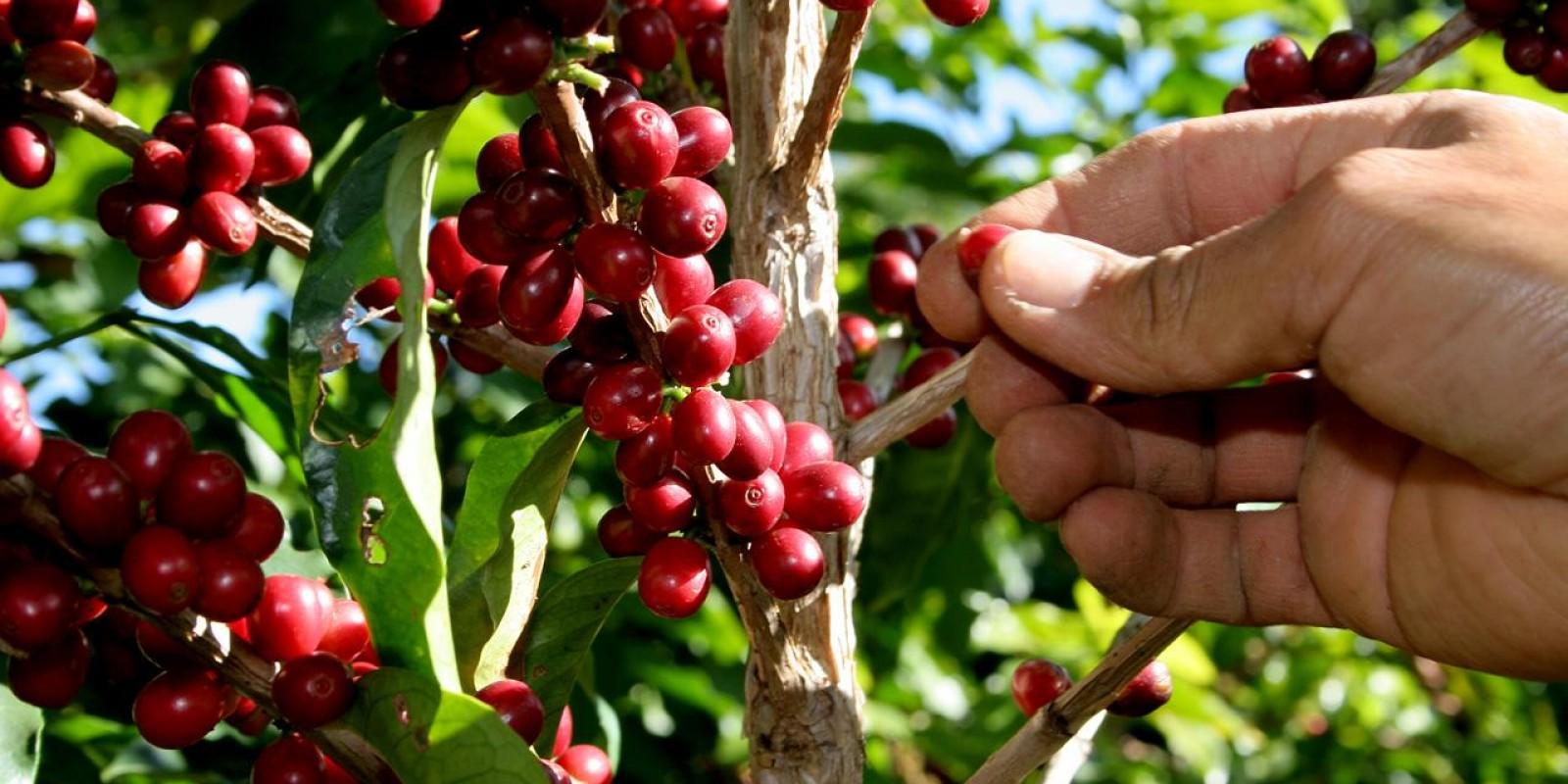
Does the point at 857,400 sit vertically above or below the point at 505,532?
below

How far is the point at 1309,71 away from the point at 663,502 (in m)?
1.16

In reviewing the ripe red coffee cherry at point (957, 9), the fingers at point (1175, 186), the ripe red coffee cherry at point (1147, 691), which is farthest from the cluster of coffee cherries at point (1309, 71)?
the ripe red coffee cherry at point (1147, 691)

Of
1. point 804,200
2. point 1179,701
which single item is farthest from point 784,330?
point 1179,701

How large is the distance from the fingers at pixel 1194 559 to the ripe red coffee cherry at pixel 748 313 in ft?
1.86

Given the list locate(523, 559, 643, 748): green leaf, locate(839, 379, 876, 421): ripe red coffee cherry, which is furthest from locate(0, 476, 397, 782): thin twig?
locate(839, 379, 876, 421): ripe red coffee cherry

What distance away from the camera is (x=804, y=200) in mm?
1705

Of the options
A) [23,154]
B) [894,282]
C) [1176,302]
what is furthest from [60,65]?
[1176,302]

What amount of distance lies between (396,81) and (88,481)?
0.44 m

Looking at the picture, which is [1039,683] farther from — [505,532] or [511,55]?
[511,55]

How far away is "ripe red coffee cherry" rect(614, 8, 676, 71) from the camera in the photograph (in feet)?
6.21

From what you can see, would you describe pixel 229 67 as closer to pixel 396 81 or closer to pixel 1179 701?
pixel 396 81

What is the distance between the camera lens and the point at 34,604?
1.28 meters

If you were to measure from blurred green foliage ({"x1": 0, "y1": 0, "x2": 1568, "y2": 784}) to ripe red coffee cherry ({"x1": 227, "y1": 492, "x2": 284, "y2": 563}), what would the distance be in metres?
0.46

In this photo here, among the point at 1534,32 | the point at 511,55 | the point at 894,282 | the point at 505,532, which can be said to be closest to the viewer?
the point at 511,55
